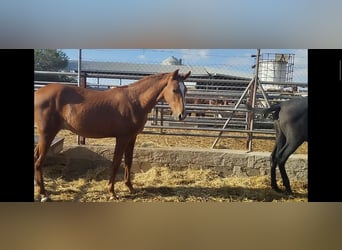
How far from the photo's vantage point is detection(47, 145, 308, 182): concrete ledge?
3137 mm

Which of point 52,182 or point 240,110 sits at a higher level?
point 240,110

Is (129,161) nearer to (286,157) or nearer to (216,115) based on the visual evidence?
(216,115)

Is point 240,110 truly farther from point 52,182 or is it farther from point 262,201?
point 52,182

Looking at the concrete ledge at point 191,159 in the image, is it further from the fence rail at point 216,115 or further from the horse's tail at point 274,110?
the horse's tail at point 274,110

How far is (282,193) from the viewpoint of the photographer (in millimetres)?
3166

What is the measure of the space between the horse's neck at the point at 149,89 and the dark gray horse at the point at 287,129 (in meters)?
0.95

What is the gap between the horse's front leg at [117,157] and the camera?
310 centimetres

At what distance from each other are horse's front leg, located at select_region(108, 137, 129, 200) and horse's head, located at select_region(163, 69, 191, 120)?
497 mm

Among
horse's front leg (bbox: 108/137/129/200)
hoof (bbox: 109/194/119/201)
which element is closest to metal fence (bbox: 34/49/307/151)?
horse's front leg (bbox: 108/137/129/200)

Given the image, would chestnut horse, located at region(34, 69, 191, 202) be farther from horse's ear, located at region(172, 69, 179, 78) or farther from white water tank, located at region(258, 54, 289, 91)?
white water tank, located at region(258, 54, 289, 91)

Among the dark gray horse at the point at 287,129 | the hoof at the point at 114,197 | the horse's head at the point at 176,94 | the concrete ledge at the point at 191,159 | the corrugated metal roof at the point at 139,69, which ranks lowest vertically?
the hoof at the point at 114,197

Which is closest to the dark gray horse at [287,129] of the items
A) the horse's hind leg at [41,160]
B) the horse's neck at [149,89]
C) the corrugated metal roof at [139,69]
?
the corrugated metal roof at [139,69]
